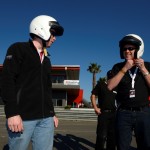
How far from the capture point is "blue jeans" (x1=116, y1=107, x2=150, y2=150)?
4293mm

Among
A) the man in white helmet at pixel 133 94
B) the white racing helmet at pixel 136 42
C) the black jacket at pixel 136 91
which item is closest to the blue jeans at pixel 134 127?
the man in white helmet at pixel 133 94

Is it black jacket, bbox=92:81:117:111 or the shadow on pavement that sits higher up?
black jacket, bbox=92:81:117:111

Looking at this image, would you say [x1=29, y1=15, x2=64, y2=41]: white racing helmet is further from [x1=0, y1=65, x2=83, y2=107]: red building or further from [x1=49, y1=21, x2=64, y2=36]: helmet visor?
[x1=0, y1=65, x2=83, y2=107]: red building

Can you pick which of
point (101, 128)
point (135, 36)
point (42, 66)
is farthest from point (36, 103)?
point (101, 128)

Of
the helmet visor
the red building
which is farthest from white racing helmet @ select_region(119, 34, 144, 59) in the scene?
the red building

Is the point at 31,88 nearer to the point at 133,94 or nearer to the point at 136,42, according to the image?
the point at 133,94

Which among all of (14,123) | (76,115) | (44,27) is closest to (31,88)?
(14,123)

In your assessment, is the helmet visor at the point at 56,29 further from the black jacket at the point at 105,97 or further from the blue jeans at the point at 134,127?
the black jacket at the point at 105,97

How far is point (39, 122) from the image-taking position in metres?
3.58

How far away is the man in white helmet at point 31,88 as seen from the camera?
329 cm

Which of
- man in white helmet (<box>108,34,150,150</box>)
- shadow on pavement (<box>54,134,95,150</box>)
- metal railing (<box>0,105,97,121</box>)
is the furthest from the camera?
metal railing (<box>0,105,97,121</box>)

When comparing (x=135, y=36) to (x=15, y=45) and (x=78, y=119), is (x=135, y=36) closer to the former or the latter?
(x=15, y=45)

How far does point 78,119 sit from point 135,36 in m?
17.4

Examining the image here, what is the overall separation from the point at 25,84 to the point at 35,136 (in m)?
0.57
